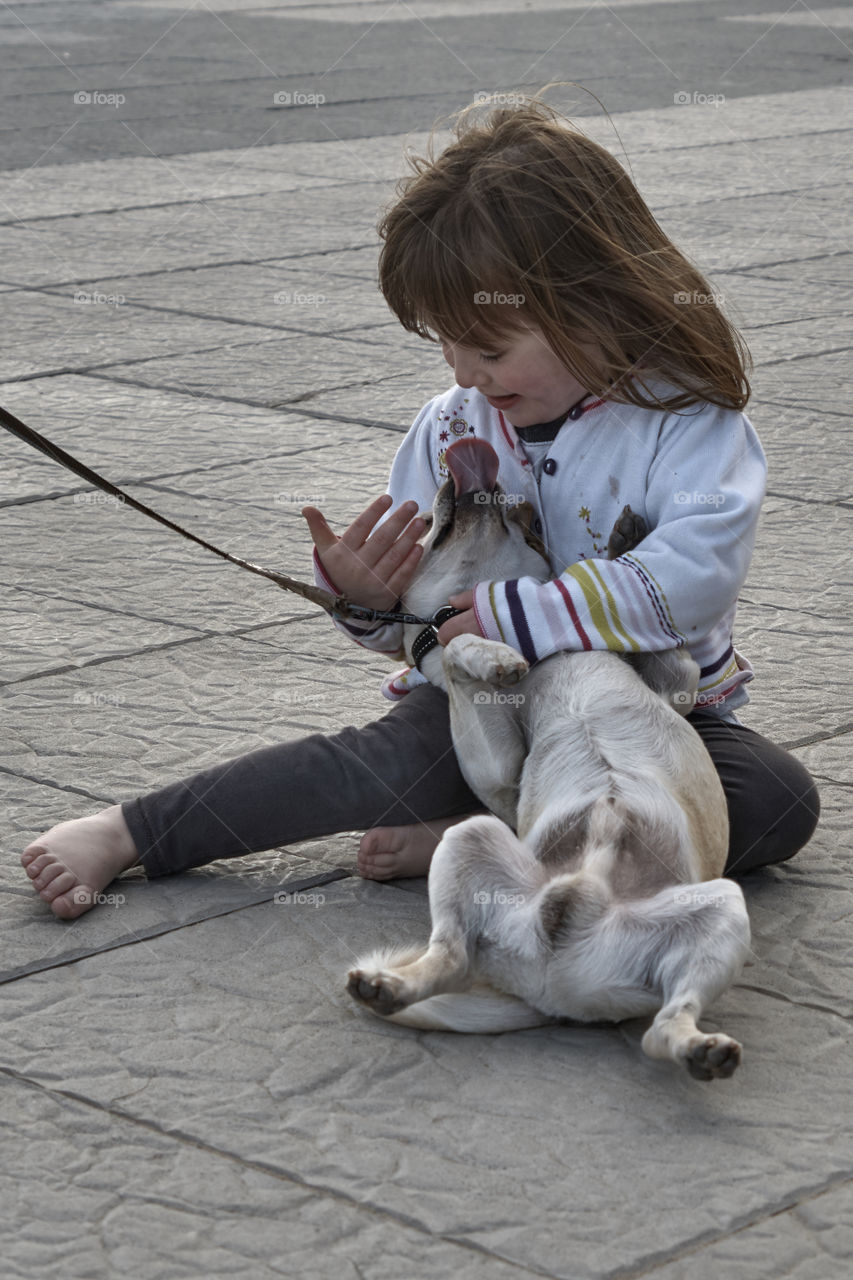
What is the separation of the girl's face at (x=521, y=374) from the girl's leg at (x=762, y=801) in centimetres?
76

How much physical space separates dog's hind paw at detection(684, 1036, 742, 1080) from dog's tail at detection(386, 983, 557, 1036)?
409mm

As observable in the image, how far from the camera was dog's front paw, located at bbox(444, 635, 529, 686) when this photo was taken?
3.15 meters

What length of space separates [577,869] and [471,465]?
92 cm

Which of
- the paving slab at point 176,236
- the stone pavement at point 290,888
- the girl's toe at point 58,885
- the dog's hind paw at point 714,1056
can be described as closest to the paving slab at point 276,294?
the stone pavement at point 290,888

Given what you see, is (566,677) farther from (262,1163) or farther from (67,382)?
(67,382)

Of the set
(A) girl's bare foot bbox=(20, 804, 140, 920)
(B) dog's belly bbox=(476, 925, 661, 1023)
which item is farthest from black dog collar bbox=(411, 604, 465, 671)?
(B) dog's belly bbox=(476, 925, 661, 1023)

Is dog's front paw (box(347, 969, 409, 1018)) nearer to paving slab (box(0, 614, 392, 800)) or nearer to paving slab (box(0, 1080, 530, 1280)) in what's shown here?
paving slab (box(0, 1080, 530, 1280))

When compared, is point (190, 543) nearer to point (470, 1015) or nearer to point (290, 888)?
point (290, 888)

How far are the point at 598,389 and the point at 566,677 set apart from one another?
59 cm

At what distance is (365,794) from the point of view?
353 centimetres

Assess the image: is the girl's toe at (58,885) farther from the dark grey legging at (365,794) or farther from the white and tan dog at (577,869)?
the white and tan dog at (577,869)

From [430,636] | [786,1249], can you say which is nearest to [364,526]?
[430,636]

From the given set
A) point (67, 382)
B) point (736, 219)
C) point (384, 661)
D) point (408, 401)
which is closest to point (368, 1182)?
point (384, 661)

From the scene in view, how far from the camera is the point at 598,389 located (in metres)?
3.43
